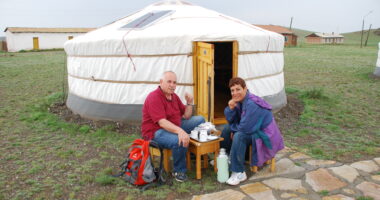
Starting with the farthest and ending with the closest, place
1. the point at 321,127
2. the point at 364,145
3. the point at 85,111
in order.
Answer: the point at 85,111
the point at 321,127
the point at 364,145

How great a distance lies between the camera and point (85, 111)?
224 inches

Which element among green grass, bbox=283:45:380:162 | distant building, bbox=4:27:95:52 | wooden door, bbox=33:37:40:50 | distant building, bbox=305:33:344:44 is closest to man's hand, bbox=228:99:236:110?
green grass, bbox=283:45:380:162

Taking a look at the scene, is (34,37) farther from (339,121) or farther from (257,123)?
(257,123)

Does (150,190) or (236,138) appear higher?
(236,138)

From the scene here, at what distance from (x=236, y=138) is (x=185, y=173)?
26.3 inches

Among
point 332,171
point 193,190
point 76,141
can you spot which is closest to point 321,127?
point 332,171

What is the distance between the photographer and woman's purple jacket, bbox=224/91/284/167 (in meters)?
3.12

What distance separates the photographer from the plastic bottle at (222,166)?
3229 millimetres

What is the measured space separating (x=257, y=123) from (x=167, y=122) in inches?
34.9

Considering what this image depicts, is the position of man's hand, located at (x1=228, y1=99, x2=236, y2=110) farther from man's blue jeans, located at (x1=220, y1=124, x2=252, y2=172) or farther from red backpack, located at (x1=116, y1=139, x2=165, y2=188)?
red backpack, located at (x1=116, y1=139, x2=165, y2=188)

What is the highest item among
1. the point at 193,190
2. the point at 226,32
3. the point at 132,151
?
the point at 226,32

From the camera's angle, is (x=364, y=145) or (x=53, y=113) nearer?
(x=364, y=145)

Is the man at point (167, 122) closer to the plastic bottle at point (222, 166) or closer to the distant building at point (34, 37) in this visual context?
the plastic bottle at point (222, 166)

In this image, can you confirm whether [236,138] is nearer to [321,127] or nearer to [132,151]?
[132,151]
